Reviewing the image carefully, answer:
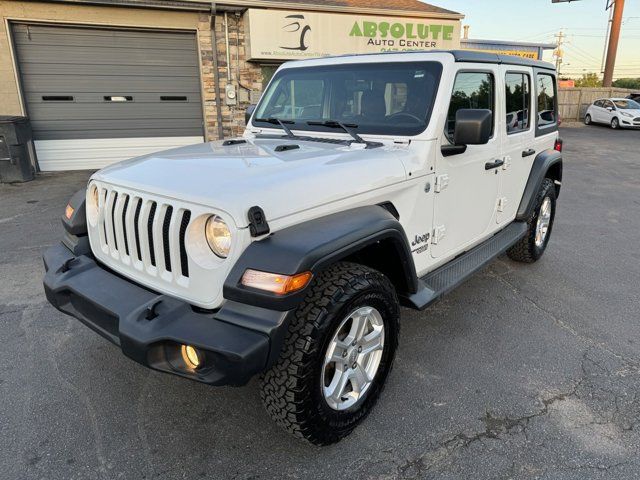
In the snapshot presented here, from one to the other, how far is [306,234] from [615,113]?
2510cm

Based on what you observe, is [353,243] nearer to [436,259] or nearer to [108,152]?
[436,259]

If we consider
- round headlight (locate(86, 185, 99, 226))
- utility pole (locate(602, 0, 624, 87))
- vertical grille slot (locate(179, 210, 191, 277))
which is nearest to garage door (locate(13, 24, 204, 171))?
round headlight (locate(86, 185, 99, 226))

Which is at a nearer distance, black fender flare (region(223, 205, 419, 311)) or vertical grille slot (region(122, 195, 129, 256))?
black fender flare (region(223, 205, 419, 311))

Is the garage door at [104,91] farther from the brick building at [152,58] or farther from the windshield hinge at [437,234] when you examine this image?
the windshield hinge at [437,234]

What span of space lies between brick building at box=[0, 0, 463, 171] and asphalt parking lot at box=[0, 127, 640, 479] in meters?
7.33

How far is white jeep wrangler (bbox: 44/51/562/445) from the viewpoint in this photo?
203cm

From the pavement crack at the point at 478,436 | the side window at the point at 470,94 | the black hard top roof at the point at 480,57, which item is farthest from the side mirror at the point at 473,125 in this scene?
the pavement crack at the point at 478,436

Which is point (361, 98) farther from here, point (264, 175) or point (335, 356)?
point (335, 356)

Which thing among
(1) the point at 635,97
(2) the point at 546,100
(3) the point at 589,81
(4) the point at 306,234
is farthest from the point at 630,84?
(4) the point at 306,234

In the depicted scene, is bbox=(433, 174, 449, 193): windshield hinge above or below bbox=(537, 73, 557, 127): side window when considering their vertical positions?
below

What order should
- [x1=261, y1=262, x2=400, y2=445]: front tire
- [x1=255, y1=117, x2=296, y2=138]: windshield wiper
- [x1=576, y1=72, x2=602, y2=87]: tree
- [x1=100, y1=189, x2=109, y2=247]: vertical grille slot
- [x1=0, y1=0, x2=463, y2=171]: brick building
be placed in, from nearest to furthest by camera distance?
1. [x1=261, y1=262, x2=400, y2=445]: front tire
2. [x1=100, y1=189, x2=109, y2=247]: vertical grille slot
3. [x1=255, y1=117, x2=296, y2=138]: windshield wiper
4. [x1=0, y1=0, x2=463, y2=171]: brick building
5. [x1=576, y1=72, x2=602, y2=87]: tree

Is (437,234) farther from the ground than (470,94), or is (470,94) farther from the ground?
(470,94)

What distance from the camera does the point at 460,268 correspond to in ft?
11.3

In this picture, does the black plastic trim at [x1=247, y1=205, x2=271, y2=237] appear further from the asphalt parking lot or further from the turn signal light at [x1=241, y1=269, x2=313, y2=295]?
the asphalt parking lot
